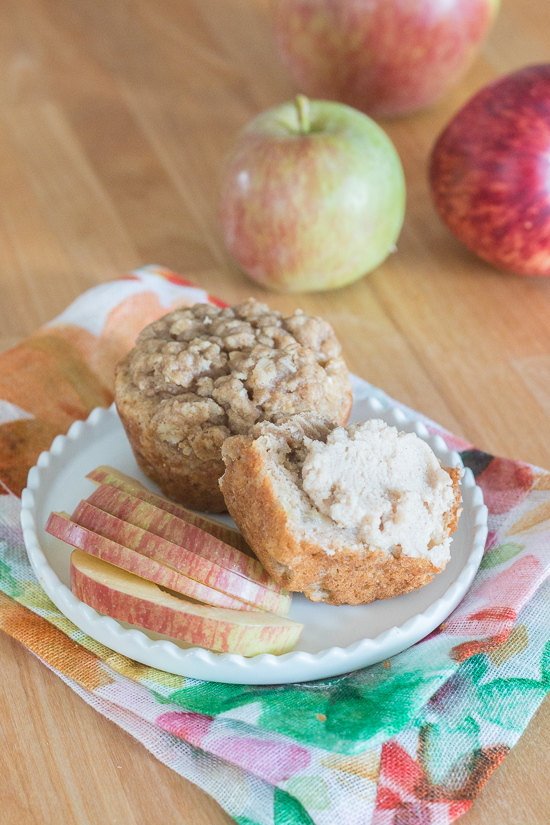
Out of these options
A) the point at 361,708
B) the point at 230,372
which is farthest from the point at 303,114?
the point at 361,708

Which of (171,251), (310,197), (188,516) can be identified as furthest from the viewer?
(171,251)

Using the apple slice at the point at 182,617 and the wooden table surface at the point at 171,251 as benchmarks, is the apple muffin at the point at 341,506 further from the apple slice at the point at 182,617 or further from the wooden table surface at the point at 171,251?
the wooden table surface at the point at 171,251

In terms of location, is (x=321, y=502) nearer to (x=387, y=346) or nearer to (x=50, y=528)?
(x=50, y=528)

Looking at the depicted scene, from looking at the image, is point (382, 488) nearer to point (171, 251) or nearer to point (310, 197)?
point (310, 197)

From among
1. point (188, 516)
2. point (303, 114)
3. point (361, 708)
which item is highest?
point (303, 114)

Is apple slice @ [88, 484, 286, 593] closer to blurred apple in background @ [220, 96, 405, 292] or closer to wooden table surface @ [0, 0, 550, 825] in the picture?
wooden table surface @ [0, 0, 550, 825]

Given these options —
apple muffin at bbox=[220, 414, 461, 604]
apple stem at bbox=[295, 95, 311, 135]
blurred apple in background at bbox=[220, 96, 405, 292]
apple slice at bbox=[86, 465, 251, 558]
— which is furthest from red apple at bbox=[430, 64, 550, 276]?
apple slice at bbox=[86, 465, 251, 558]

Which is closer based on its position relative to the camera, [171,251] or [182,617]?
[182,617]
